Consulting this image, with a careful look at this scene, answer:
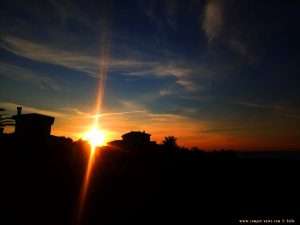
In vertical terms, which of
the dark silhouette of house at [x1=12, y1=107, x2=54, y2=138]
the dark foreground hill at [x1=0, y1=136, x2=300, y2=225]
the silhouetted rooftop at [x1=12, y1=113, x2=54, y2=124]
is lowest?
the dark foreground hill at [x1=0, y1=136, x2=300, y2=225]

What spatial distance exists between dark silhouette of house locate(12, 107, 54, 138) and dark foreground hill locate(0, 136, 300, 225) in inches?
291

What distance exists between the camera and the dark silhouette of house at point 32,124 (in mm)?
Answer: 27797

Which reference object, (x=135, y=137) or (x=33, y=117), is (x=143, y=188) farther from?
(x=135, y=137)

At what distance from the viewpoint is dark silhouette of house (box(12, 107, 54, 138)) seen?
27797 millimetres

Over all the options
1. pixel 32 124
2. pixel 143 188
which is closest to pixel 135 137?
pixel 32 124

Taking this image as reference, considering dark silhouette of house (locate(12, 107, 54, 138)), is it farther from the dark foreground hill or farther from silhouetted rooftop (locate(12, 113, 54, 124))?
A: the dark foreground hill

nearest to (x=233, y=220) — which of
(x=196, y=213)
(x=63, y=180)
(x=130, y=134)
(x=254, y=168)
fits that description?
(x=196, y=213)

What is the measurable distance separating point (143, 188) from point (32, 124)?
15.7 m

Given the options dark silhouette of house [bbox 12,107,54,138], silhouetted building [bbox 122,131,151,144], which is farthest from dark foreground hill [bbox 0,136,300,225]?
silhouetted building [bbox 122,131,151,144]

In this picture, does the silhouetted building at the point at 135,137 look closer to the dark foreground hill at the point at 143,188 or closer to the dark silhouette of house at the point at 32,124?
the dark silhouette of house at the point at 32,124

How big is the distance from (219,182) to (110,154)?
1004cm

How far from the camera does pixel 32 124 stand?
1096 inches

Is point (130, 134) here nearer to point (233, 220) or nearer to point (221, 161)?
point (221, 161)

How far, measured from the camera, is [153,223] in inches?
586
